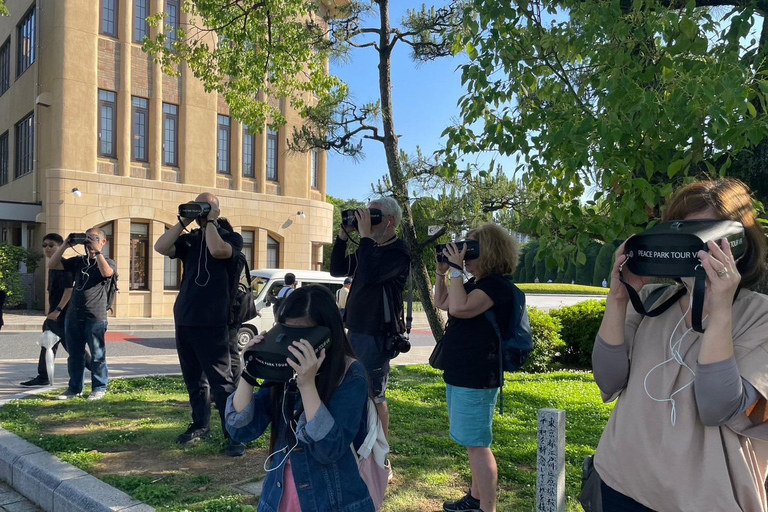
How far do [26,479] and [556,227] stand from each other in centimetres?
402

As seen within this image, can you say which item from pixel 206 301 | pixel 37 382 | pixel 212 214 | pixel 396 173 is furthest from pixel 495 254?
pixel 37 382

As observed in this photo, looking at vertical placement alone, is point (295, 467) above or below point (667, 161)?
below

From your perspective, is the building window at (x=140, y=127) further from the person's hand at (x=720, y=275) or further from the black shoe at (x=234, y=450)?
the person's hand at (x=720, y=275)

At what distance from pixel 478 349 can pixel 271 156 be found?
2050 centimetres

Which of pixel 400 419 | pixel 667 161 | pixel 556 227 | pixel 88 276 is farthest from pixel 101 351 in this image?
pixel 667 161

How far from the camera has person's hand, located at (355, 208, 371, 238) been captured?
4252mm

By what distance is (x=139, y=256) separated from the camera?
1983 centimetres

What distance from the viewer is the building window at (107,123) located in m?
19.1

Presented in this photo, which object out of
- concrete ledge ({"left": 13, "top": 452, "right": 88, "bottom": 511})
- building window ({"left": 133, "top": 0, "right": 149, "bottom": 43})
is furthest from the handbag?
building window ({"left": 133, "top": 0, "right": 149, "bottom": 43})

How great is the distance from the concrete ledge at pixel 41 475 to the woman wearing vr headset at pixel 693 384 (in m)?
3.53

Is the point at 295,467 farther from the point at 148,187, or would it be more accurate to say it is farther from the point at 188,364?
the point at 148,187

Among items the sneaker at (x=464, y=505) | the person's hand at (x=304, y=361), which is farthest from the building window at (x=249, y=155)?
the person's hand at (x=304, y=361)

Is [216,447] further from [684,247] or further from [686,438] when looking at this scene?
[684,247]

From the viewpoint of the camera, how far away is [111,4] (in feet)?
63.2
